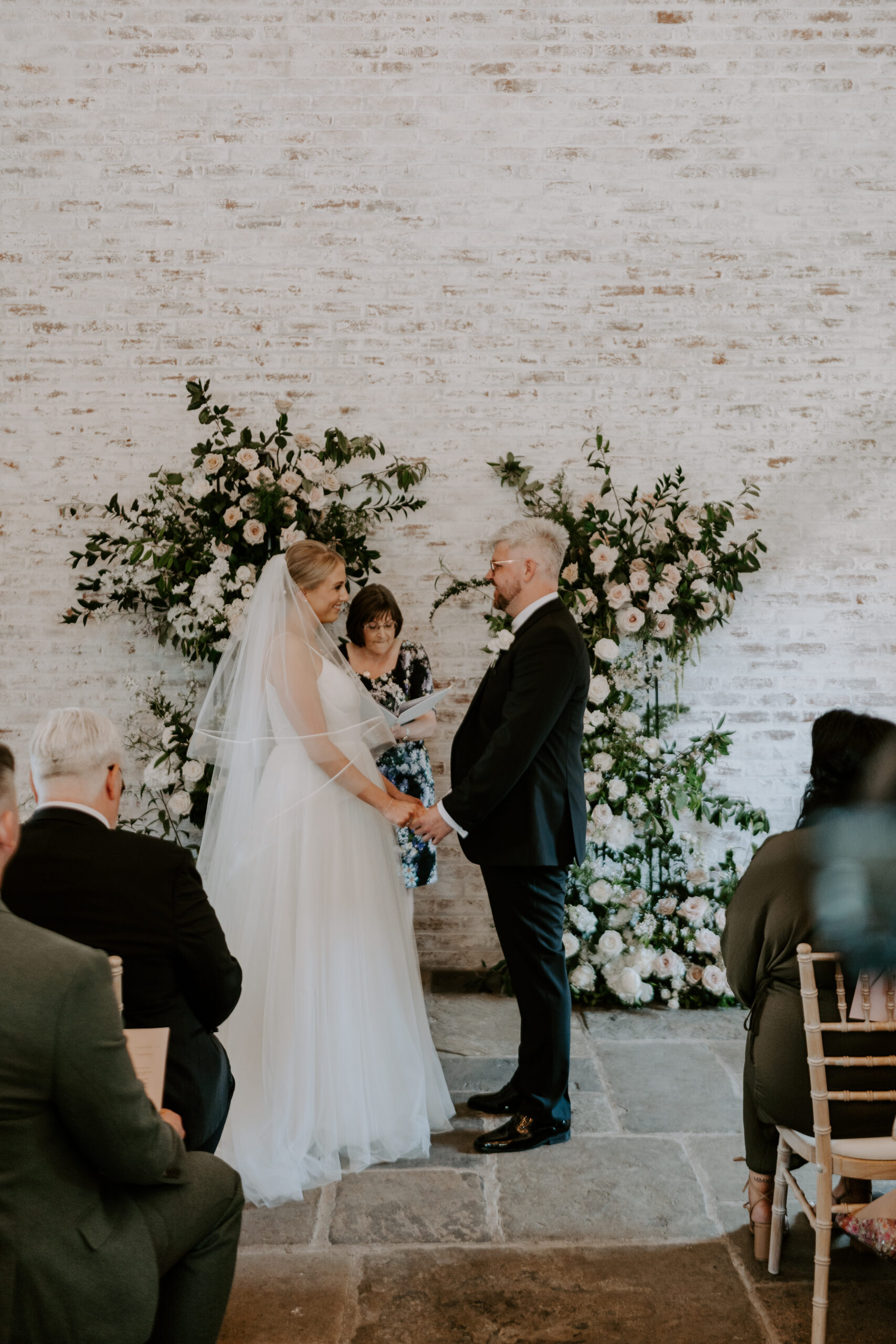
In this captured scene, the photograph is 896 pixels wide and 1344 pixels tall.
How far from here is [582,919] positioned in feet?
14.1

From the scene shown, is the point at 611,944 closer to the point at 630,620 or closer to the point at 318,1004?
the point at 630,620

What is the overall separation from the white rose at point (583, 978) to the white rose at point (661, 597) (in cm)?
153

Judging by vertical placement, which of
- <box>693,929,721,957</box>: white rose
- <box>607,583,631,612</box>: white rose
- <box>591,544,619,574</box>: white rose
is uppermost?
<box>591,544,619,574</box>: white rose

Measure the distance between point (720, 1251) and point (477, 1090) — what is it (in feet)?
3.57

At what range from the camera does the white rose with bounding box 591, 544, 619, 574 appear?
4.25 m

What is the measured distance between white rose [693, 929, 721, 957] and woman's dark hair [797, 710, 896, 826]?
2.06 meters

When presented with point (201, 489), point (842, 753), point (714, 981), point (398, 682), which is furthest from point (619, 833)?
point (201, 489)

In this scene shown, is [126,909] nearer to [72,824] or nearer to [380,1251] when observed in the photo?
[72,824]

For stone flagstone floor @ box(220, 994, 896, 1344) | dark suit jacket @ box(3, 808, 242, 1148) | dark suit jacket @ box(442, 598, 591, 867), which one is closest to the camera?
dark suit jacket @ box(3, 808, 242, 1148)

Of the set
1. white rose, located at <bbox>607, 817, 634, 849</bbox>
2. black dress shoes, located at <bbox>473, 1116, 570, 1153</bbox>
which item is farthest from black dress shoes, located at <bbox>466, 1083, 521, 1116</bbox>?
A: white rose, located at <bbox>607, 817, 634, 849</bbox>

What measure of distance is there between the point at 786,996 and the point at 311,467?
8.96ft

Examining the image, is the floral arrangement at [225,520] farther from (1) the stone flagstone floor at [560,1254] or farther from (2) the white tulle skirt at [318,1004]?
(1) the stone flagstone floor at [560,1254]

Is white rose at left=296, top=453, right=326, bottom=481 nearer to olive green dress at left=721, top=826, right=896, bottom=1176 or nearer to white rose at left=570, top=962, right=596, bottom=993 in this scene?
white rose at left=570, top=962, right=596, bottom=993

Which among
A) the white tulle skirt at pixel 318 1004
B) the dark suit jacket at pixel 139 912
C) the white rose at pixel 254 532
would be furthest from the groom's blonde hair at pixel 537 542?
the dark suit jacket at pixel 139 912
